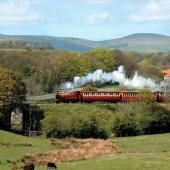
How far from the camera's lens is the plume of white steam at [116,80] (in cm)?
11844

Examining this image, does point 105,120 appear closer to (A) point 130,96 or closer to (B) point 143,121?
(B) point 143,121

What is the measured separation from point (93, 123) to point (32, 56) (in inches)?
2693

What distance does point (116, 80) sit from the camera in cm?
13975

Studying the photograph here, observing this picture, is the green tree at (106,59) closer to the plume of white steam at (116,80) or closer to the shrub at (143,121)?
the plume of white steam at (116,80)

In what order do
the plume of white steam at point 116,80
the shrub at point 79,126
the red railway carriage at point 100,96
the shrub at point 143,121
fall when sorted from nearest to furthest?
the shrub at point 79,126
the shrub at point 143,121
the red railway carriage at point 100,96
the plume of white steam at point 116,80

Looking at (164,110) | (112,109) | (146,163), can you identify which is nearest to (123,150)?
(146,163)

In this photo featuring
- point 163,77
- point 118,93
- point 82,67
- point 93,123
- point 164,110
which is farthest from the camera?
point 163,77

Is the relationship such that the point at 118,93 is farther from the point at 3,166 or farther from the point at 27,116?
the point at 3,166

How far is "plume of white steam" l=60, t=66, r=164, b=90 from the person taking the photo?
118 meters

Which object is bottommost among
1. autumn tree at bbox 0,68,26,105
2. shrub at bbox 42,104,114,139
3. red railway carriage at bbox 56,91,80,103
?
shrub at bbox 42,104,114,139

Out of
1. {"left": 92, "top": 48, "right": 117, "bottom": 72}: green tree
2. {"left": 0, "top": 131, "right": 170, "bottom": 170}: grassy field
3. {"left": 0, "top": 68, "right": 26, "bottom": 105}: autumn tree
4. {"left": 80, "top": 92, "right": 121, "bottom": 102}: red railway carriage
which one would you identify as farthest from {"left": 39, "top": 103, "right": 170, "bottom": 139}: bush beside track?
{"left": 92, "top": 48, "right": 117, "bottom": 72}: green tree

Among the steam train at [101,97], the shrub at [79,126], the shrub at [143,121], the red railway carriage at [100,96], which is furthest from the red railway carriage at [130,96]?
the shrub at [79,126]

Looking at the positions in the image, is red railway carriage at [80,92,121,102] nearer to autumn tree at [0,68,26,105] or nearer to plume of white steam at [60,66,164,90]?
autumn tree at [0,68,26,105]

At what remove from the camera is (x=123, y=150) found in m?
46.5
